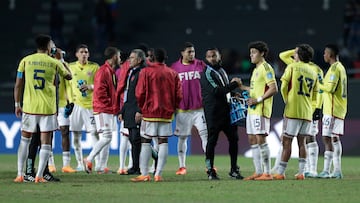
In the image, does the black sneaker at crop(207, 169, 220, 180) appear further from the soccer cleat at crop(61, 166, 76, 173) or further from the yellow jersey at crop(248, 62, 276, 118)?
the soccer cleat at crop(61, 166, 76, 173)

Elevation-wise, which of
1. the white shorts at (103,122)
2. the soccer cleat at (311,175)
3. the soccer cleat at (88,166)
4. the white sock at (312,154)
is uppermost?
the white shorts at (103,122)

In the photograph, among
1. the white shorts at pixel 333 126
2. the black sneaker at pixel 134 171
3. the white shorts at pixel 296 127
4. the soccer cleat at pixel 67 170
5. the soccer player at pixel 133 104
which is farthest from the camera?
the soccer cleat at pixel 67 170

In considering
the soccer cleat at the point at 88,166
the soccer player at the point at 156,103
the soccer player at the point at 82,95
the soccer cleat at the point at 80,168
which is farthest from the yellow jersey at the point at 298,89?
the soccer cleat at the point at 80,168

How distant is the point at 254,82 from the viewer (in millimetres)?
18328

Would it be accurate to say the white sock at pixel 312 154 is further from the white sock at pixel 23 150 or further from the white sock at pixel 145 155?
the white sock at pixel 23 150

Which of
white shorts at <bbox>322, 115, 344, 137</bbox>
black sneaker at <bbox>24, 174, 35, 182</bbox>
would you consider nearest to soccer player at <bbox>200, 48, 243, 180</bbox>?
white shorts at <bbox>322, 115, 344, 137</bbox>

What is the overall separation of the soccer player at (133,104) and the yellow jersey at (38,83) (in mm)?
1710

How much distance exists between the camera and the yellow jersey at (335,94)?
63.1ft

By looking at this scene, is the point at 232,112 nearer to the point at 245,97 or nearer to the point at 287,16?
the point at 245,97

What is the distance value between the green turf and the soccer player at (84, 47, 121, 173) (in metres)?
0.68

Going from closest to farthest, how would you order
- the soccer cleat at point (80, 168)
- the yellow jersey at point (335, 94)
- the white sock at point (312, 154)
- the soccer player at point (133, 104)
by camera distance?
the soccer player at point (133, 104) < the yellow jersey at point (335, 94) < the white sock at point (312, 154) < the soccer cleat at point (80, 168)

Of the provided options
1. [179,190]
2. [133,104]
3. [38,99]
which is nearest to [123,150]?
[133,104]

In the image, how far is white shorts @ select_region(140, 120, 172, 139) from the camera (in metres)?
18.0

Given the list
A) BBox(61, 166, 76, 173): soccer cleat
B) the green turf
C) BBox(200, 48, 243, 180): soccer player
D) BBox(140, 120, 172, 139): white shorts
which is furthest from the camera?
BBox(61, 166, 76, 173): soccer cleat
